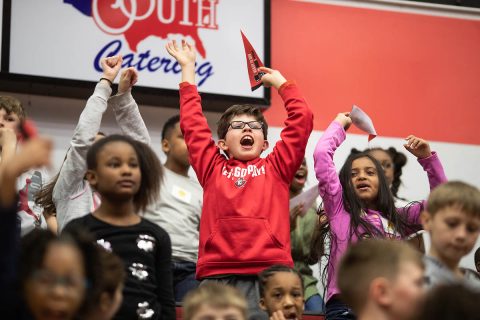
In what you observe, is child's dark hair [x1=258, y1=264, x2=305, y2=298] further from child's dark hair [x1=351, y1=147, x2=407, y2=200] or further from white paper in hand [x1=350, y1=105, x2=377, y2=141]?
child's dark hair [x1=351, y1=147, x2=407, y2=200]

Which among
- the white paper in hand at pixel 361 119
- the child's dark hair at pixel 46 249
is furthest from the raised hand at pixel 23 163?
the white paper in hand at pixel 361 119

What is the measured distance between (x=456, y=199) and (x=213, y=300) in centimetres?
97

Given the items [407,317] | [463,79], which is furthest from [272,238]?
[463,79]

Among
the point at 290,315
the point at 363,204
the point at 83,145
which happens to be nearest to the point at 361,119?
the point at 363,204

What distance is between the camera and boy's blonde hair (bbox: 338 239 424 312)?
9.61 feet

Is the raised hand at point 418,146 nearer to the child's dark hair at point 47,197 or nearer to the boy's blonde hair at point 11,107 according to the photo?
the child's dark hair at point 47,197

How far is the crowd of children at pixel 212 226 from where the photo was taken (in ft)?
8.75

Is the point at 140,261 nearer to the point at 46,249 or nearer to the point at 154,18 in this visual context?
the point at 46,249

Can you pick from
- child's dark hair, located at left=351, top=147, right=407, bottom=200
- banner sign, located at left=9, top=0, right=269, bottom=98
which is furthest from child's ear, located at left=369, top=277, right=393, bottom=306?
banner sign, located at left=9, top=0, right=269, bottom=98

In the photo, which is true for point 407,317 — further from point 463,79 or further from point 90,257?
point 463,79

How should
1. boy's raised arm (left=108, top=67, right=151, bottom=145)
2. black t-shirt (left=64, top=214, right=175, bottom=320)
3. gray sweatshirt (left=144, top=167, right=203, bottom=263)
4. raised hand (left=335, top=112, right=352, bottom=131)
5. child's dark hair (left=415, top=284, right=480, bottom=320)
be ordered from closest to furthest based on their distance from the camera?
child's dark hair (left=415, top=284, right=480, bottom=320), black t-shirt (left=64, top=214, right=175, bottom=320), boy's raised arm (left=108, top=67, right=151, bottom=145), raised hand (left=335, top=112, right=352, bottom=131), gray sweatshirt (left=144, top=167, right=203, bottom=263)

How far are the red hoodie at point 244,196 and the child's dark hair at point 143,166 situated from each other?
0.61 metres

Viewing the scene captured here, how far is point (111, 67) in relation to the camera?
4188mm

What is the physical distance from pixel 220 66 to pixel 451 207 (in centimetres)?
331
